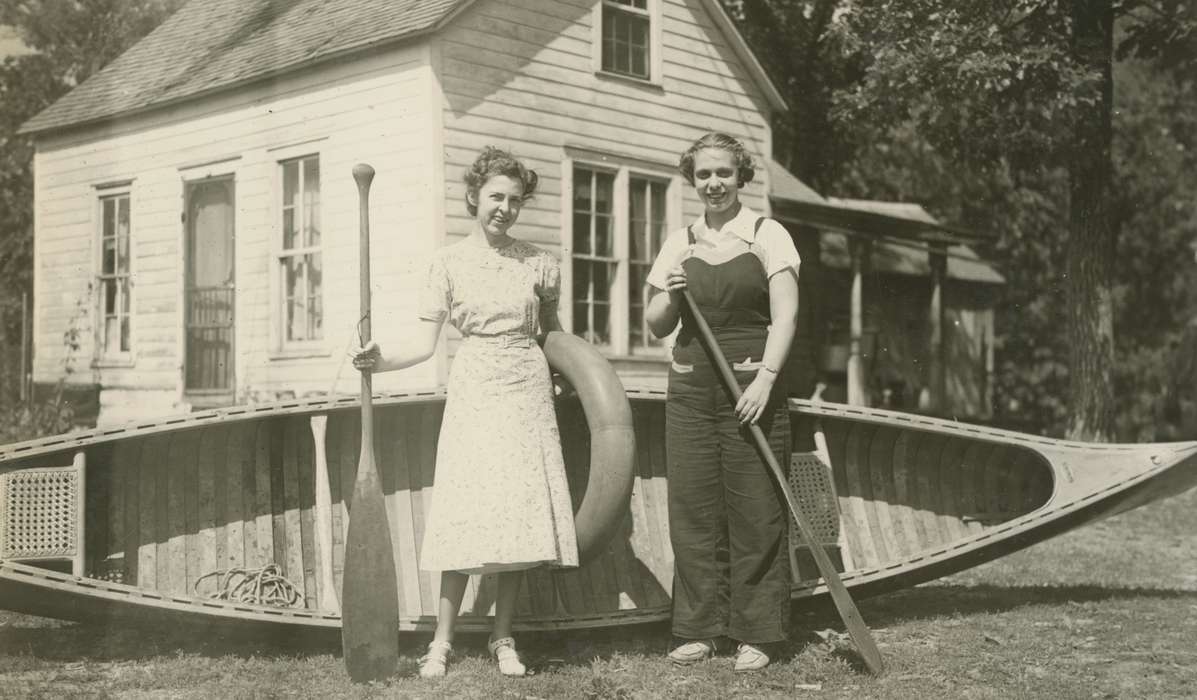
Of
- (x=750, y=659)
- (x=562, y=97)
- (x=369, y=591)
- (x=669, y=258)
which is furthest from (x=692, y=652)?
(x=562, y=97)

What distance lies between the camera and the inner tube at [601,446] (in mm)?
4312

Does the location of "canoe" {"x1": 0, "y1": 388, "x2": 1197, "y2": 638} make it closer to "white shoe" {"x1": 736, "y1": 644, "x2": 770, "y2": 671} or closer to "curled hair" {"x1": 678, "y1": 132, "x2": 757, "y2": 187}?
"white shoe" {"x1": 736, "y1": 644, "x2": 770, "y2": 671}

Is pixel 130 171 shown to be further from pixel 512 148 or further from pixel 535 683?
pixel 535 683

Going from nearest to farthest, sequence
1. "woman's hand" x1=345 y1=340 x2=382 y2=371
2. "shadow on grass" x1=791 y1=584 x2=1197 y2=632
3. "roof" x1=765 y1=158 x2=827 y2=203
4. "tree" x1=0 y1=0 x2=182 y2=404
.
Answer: "woman's hand" x1=345 y1=340 x2=382 y2=371, "shadow on grass" x1=791 y1=584 x2=1197 y2=632, "tree" x1=0 y1=0 x2=182 y2=404, "roof" x1=765 y1=158 x2=827 y2=203

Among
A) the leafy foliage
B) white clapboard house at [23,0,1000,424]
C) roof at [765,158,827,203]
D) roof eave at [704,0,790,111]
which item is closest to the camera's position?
white clapboard house at [23,0,1000,424]

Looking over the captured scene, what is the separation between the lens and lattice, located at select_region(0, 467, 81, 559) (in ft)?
13.9

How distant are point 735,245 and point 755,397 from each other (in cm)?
59

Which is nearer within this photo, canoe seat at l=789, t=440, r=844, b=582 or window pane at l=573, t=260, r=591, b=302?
canoe seat at l=789, t=440, r=844, b=582

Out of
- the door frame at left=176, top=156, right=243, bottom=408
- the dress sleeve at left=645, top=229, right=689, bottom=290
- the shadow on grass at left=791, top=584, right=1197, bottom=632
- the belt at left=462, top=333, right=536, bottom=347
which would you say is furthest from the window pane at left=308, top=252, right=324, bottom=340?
Answer: the dress sleeve at left=645, top=229, right=689, bottom=290

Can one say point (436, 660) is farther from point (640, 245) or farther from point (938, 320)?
point (938, 320)

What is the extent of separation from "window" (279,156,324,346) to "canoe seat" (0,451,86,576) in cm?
516

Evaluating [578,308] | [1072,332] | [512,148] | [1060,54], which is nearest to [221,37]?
[512,148]

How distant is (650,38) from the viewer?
11.3 meters

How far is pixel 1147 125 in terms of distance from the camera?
92.6ft
